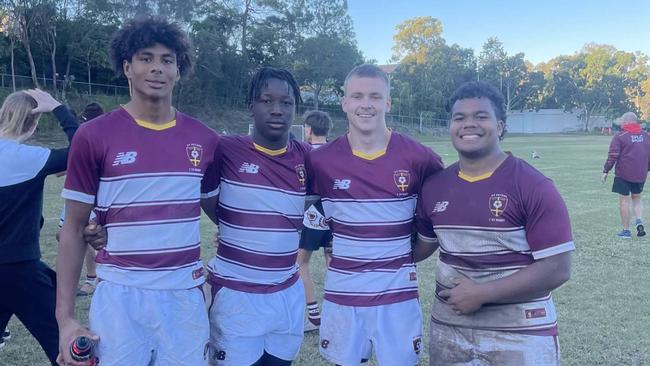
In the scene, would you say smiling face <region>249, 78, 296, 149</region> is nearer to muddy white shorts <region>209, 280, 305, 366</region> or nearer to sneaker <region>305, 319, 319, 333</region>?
muddy white shorts <region>209, 280, 305, 366</region>

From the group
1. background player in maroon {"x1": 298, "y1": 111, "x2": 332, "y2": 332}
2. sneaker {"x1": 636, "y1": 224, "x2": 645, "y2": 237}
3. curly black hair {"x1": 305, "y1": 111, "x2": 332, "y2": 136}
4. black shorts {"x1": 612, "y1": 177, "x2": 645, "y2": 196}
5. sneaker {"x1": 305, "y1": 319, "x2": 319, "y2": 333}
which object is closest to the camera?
sneaker {"x1": 305, "y1": 319, "x2": 319, "y2": 333}

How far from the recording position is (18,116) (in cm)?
423

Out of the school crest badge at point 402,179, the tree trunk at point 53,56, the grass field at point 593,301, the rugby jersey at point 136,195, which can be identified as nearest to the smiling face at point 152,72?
the rugby jersey at point 136,195

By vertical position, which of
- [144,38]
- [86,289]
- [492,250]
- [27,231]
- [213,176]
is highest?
[144,38]

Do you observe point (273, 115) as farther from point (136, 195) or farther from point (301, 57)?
point (301, 57)

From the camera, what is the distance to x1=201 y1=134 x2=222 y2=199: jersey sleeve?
3.20 metres

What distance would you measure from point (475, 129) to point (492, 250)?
2.17 ft

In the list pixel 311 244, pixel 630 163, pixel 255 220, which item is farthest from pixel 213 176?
pixel 630 163

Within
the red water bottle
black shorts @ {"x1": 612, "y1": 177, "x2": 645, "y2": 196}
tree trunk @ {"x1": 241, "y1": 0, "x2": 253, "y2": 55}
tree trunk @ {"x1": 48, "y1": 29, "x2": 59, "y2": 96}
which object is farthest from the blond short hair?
tree trunk @ {"x1": 241, "y1": 0, "x2": 253, "y2": 55}

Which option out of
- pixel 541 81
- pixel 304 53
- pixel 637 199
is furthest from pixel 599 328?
pixel 541 81

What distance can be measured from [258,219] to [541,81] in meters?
86.4

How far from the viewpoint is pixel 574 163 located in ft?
94.5

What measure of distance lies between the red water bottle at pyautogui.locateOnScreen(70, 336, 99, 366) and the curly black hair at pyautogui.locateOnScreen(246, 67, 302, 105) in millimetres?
1671

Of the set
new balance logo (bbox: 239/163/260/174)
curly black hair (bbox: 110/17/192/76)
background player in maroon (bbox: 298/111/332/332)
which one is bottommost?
background player in maroon (bbox: 298/111/332/332)
